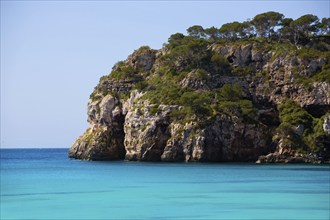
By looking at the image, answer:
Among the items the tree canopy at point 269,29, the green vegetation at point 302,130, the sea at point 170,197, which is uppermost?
the tree canopy at point 269,29

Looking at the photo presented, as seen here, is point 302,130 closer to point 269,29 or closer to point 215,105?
point 215,105

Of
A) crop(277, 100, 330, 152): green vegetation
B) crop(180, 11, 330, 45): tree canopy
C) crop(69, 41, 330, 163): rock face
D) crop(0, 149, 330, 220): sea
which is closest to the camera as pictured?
crop(0, 149, 330, 220): sea

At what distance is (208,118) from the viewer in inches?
3295

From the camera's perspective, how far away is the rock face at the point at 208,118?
8219 centimetres

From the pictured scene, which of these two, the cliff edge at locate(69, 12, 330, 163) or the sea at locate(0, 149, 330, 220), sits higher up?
the cliff edge at locate(69, 12, 330, 163)

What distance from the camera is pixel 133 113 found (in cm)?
8931

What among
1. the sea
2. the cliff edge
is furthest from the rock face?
the sea

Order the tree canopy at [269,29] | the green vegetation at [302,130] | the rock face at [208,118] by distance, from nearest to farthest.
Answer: the green vegetation at [302,130], the rock face at [208,118], the tree canopy at [269,29]

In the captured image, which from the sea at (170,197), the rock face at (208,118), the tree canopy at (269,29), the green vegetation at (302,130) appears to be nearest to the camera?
the sea at (170,197)

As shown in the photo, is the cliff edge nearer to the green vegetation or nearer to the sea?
the green vegetation

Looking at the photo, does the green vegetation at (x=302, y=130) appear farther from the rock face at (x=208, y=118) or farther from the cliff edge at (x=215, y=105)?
the rock face at (x=208, y=118)

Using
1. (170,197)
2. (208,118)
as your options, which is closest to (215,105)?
(208,118)

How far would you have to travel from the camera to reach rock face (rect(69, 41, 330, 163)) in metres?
82.2

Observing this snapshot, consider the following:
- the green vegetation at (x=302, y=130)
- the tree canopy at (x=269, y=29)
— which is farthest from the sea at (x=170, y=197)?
the tree canopy at (x=269, y=29)
